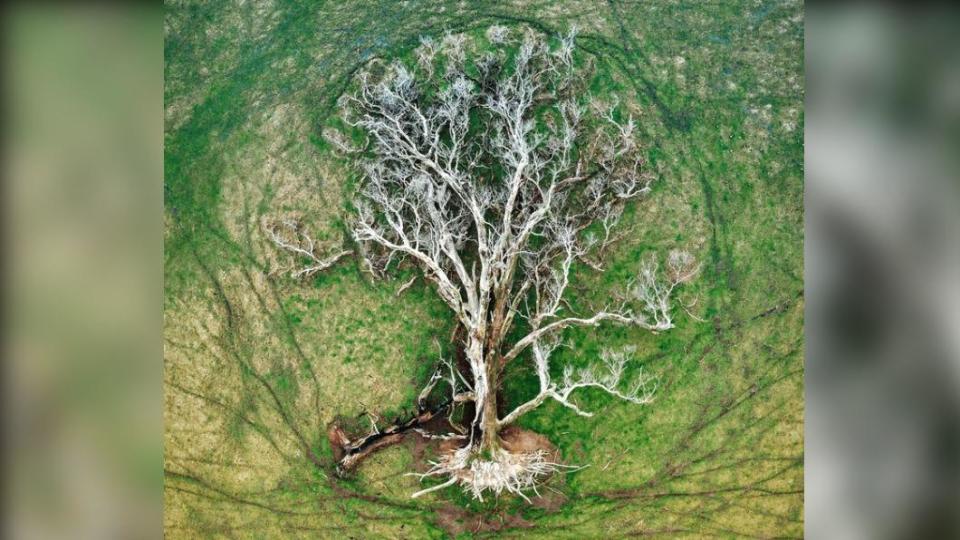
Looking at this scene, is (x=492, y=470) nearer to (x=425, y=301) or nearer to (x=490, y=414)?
(x=490, y=414)

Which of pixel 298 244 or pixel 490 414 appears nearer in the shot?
pixel 490 414

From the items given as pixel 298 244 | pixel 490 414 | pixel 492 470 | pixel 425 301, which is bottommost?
pixel 492 470

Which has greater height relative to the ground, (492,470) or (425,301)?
(425,301)

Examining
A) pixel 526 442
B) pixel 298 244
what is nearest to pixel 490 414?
pixel 526 442
